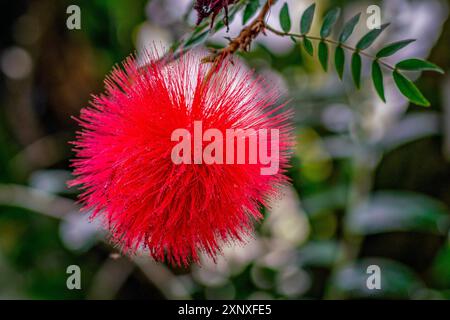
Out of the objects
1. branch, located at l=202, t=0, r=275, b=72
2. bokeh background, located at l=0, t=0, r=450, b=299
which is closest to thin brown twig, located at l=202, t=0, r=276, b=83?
branch, located at l=202, t=0, r=275, b=72

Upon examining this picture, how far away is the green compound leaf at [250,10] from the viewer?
2.40 ft

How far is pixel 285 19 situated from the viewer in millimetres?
723

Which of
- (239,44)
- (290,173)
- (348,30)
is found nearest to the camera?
(239,44)

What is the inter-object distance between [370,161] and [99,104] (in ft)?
3.39

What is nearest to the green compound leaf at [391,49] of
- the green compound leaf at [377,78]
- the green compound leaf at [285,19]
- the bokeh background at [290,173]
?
the green compound leaf at [377,78]

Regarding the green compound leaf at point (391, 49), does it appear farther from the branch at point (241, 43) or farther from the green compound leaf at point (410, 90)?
the branch at point (241, 43)

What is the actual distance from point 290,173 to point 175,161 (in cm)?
109

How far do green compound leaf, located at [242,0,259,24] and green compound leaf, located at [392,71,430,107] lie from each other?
20cm

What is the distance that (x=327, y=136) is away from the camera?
1.89m

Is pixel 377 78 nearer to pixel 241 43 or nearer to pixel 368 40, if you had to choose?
pixel 368 40

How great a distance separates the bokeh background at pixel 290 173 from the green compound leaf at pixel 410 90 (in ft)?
1.95

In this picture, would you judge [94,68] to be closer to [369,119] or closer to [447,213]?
[369,119]

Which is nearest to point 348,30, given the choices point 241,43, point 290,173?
point 241,43
